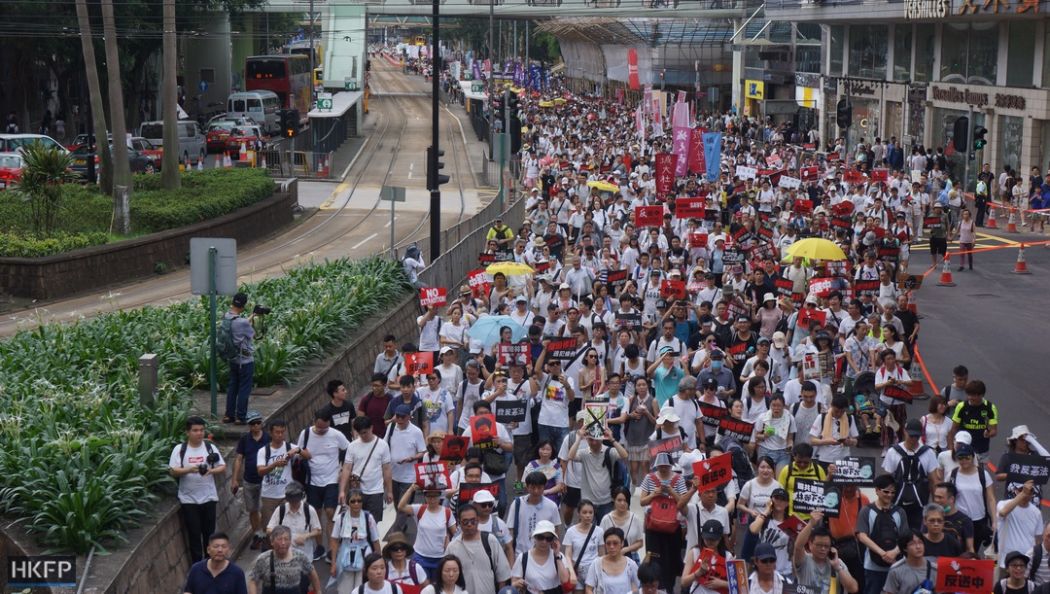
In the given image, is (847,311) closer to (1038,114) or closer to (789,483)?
(789,483)

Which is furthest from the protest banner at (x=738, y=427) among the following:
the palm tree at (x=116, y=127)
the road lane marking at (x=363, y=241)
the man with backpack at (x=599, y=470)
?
the road lane marking at (x=363, y=241)

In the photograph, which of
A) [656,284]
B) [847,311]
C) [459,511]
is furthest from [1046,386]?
[459,511]

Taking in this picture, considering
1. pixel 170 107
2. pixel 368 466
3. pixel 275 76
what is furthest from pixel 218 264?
pixel 275 76

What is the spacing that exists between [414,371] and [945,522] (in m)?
6.08

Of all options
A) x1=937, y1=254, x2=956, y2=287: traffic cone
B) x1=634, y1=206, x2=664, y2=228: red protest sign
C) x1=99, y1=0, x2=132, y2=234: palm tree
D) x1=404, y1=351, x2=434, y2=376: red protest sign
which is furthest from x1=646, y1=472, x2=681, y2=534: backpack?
x1=99, y1=0, x2=132, y2=234: palm tree

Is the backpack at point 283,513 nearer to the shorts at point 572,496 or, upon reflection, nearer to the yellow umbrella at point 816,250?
the shorts at point 572,496

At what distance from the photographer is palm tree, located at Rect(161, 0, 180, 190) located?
38.7m

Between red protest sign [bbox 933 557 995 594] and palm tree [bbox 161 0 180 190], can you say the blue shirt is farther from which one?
palm tree [bbox 161 0 180 190]

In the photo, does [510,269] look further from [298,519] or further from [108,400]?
[298,519]

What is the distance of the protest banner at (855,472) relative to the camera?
10.7 metres

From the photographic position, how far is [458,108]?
102 m

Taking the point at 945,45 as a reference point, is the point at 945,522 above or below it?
below

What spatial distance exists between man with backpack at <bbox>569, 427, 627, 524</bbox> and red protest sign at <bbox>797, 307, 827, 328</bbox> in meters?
5.20

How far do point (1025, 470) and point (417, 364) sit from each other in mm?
6085
